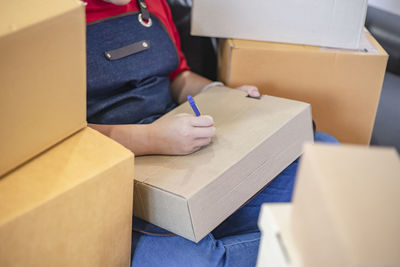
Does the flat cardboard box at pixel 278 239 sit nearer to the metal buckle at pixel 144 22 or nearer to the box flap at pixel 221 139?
the box flap at pixel 221 139

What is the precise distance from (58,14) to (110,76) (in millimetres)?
354

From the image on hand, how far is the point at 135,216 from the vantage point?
34.5 inches

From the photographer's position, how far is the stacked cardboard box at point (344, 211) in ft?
1.35

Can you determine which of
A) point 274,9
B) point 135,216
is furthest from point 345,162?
point 274,9

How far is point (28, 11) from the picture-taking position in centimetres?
61

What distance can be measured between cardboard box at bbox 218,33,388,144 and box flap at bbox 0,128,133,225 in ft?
1.65

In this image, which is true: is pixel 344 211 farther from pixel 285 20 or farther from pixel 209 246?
pixel 285 20

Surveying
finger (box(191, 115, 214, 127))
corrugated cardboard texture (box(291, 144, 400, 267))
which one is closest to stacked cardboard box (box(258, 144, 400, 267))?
corrugated cardboard texture (box(291, 144, 400, 267))

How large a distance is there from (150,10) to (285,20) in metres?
0.32

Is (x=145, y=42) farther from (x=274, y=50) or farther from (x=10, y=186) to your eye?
(x=10, y=186)

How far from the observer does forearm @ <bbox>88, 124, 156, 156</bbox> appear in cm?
88

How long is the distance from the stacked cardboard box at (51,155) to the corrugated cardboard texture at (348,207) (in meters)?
0.32

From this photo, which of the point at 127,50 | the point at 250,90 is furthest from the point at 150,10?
the point at 250,90

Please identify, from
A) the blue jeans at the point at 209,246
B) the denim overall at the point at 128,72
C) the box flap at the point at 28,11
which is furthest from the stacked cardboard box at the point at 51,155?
the denim overall at the point at 128,72
